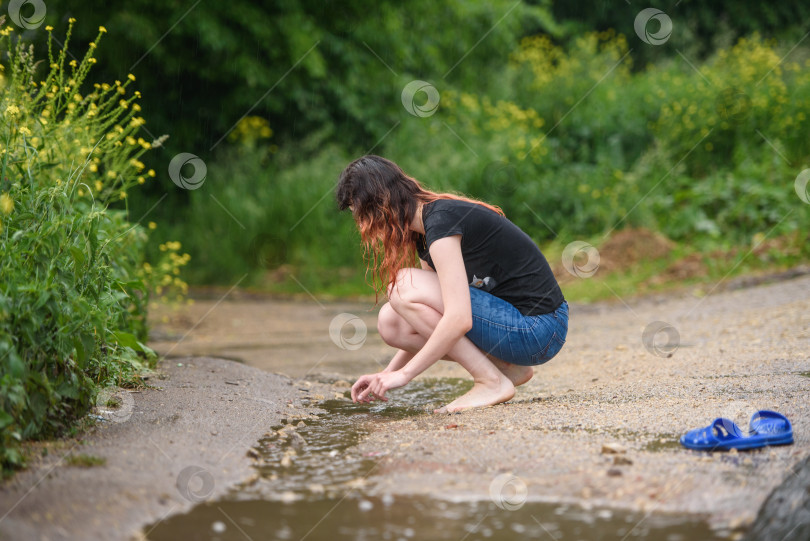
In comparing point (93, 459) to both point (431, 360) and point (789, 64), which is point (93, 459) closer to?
point (431, 360)

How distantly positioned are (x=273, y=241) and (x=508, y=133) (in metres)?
3.48

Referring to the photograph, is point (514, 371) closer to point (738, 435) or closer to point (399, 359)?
point (399, 359)

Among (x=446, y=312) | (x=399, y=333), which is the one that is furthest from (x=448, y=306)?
(x=399, y=333)

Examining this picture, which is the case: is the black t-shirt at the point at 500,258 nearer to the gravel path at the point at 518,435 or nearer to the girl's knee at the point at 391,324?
the girl's knee at the point at 391,324

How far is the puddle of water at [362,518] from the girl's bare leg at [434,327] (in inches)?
35.7

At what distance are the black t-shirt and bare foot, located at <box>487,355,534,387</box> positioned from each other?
33 cm

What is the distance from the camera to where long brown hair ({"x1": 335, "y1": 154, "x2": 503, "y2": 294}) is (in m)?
3.36

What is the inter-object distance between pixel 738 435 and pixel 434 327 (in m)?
1.32

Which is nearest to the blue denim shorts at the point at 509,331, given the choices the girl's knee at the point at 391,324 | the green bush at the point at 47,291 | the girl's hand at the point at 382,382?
the girl's knee at the point at 391,324

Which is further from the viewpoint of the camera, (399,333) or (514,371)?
(514,371)

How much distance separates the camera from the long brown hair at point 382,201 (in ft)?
11.0

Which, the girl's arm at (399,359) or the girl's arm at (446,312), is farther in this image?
the girl's arm at (399,359)

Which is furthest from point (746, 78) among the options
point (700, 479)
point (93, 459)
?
point (93, 459)

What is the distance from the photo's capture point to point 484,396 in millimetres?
3557
